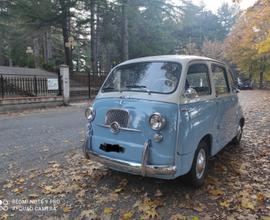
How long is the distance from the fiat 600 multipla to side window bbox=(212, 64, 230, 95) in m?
0.03

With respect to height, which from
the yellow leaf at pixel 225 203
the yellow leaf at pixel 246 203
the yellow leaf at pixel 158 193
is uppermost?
the yellow leaf at pixel 246 203

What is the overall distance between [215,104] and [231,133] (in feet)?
4.27

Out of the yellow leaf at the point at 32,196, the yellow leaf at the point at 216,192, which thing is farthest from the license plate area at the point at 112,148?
the yellow leaf at the point at 216,192

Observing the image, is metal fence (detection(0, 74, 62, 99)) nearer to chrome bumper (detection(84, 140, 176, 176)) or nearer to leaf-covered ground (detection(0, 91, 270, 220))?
leaf-covered ground (detection(0, 91, 270, 220))

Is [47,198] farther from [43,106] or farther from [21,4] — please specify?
[21,4]

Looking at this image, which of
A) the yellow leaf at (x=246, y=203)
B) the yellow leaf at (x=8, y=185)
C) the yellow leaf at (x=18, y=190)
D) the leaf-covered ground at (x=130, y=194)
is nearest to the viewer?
the leaf-covered ground at (x=130, y=194)

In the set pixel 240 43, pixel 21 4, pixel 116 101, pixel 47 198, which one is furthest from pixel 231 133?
pixel 240 43

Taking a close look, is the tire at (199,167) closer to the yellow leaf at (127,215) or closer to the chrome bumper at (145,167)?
the chrome bumper at (145,167)

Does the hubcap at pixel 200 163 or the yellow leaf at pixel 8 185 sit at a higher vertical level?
the hubcap at pixel 200 163

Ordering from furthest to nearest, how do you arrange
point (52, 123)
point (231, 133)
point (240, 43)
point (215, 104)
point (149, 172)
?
point (240, 43), point (52, 123), point (231, 133), point (215, 104), point (149, 172)

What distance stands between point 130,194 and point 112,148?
28.4 inches

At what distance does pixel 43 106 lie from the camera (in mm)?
14109

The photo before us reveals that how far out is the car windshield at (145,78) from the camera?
148 inches

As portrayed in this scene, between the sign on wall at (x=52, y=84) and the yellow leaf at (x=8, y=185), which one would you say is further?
the sign on wall at (x=52, y=84)
